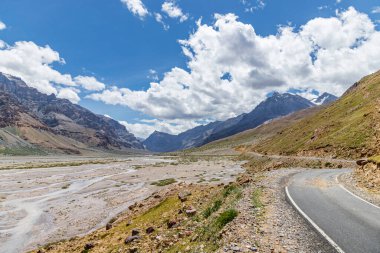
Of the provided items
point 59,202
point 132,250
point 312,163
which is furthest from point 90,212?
point 312,163

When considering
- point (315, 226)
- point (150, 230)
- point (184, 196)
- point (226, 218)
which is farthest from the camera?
point (184, 196)

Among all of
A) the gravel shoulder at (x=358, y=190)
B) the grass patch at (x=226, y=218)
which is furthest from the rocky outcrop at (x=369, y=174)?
the grass patch at (x=226, y=218)

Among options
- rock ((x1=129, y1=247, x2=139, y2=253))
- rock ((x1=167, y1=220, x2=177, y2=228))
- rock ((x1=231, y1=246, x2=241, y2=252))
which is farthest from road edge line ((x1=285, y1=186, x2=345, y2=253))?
rock ((x1=129, y1=247, x2=139, y2=253))

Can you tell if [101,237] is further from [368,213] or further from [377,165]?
[377,165]

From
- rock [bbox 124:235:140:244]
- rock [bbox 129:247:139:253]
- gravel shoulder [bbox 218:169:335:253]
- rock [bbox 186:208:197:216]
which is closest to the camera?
gravel shoulder [bbox 218:169:335:253]

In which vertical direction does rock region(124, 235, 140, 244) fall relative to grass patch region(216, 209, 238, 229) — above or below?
below

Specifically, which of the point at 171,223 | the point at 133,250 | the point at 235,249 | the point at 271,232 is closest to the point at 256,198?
the point at 171,223

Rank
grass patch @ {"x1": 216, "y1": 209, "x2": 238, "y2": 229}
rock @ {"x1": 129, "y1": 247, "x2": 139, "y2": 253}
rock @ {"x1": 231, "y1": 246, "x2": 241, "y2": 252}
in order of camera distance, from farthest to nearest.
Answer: rock @ {"x1": 129, "y1": 247, "x2": 139, "y2": 253}
grass patch @ {"x1": 216, "y1": 209, "x2": 238, "y2": 229}
rock @ {"x1": 231, "y1": 246, "x2": 241, "y2": 252}

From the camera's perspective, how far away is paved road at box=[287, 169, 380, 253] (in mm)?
13156

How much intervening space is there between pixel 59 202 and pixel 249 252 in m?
47.0

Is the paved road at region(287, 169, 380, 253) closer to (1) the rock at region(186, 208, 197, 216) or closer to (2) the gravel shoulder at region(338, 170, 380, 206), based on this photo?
(2) the gravel shoulder at region(338, 170, 380, 206)

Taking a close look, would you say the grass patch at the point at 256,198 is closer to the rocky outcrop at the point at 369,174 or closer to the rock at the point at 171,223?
the rock at the point at 171,223

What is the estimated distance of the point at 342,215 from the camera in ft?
58.5

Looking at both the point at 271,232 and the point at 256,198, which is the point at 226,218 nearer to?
the point at 271,232
